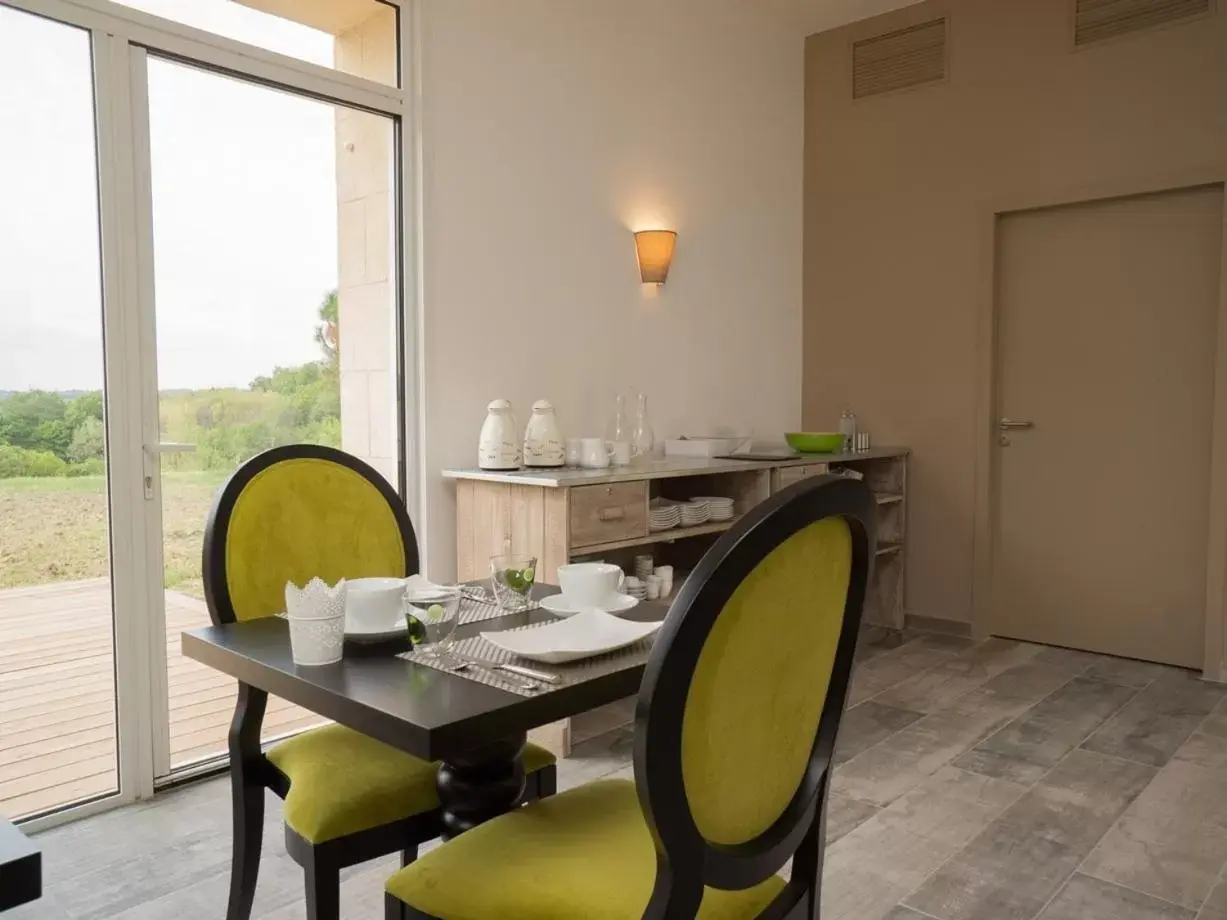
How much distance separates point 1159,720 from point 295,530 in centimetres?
293

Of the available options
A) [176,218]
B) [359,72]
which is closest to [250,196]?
[176,218]

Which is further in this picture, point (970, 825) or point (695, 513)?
point (695, 513)

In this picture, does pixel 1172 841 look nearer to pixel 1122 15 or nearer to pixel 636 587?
pixel 636 587

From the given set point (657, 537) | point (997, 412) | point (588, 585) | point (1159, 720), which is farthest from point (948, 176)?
point (588, 585)

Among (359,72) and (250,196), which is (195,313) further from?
(359,72)

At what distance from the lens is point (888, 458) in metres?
4.46

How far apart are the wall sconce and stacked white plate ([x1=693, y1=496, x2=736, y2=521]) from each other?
0.98 m

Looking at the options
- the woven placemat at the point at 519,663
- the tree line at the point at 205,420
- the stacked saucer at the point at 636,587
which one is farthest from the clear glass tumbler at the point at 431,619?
the stacked saucer at the point at 636,587

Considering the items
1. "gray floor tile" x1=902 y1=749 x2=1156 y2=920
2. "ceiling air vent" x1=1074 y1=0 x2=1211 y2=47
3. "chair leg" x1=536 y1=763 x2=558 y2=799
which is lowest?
"gray floor tile" x1=902 y1=749 x2=1156 y2=920

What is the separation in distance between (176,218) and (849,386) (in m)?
3.20

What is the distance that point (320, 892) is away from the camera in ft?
4.67

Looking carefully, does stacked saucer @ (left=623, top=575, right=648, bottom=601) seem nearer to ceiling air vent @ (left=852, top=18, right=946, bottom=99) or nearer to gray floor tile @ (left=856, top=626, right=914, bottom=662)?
gray floor tile @ (left=856, top=626, right=914, bottom=662)

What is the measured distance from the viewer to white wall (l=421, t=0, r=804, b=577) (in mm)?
3207

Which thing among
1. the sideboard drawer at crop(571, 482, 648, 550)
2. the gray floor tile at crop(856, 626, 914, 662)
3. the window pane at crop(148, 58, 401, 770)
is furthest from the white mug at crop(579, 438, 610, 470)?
the gray floor tile at crop(856, 626, 914, 662)
